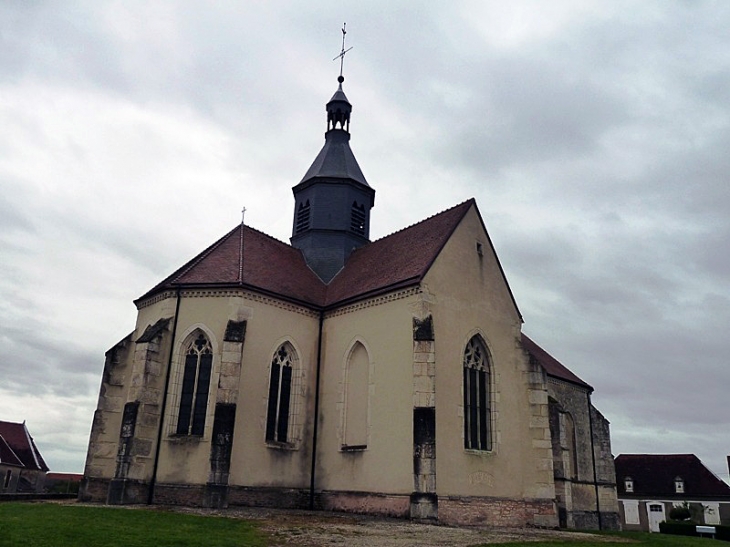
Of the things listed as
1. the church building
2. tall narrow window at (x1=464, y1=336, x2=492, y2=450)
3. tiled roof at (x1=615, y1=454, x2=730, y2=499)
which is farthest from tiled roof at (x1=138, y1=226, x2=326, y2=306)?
tiled roof at (x1=615, y1=454, x2=730, y2=499)

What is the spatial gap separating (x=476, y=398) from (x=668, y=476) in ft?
114

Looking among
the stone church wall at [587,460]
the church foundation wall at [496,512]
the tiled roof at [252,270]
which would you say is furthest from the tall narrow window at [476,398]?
the stone church wall at [587,460]

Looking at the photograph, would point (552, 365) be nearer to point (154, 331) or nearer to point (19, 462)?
point (154, 331)

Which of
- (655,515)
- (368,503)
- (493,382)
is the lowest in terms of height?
(655,515)

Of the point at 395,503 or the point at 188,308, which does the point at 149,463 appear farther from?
the point at 395,503

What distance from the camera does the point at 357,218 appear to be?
30.2 m

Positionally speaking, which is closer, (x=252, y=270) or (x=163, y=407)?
(x=163, y=407)

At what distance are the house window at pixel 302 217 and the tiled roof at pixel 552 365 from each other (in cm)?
1319

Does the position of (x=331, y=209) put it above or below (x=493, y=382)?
above

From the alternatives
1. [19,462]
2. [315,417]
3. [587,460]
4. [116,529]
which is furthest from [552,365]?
[19,462]

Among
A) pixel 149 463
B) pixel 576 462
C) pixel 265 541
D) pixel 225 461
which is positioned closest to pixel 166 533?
pixel 265 541

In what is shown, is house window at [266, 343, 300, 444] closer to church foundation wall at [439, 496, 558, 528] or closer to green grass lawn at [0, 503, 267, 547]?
green grass lawn at [0, 503, 267, 547]

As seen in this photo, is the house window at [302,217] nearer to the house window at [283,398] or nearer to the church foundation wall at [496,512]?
the house window at [283,398]

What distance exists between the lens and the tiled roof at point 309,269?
73.4ft
